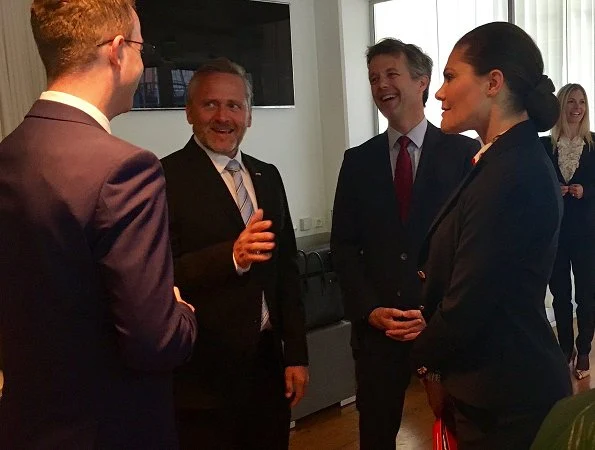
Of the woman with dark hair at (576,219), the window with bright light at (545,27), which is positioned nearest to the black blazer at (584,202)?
the woman with dark hair at (576,219)

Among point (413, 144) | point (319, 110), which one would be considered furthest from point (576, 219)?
point (413, 144)

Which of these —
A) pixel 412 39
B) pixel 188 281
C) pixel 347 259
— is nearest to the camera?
pixel 188 281

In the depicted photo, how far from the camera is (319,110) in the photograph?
441 centimetres

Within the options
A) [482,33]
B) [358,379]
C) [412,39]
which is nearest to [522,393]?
[358,379]

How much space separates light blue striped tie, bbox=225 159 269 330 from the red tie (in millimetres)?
484

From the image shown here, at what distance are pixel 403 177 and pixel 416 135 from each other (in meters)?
0.14

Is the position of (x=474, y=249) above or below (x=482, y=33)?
below

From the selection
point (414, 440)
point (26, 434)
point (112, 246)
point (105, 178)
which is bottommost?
point (414, 440)

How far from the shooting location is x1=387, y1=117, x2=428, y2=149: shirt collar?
2.01m

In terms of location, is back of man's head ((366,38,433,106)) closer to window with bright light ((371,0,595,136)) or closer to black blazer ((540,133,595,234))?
black blazer ((540,133,595,234))

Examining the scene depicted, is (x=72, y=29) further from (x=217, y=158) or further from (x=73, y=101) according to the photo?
(x=217, y=158)

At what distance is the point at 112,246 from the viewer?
102 cm

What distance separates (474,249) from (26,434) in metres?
0.93

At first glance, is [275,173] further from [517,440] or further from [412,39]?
[412,39]
